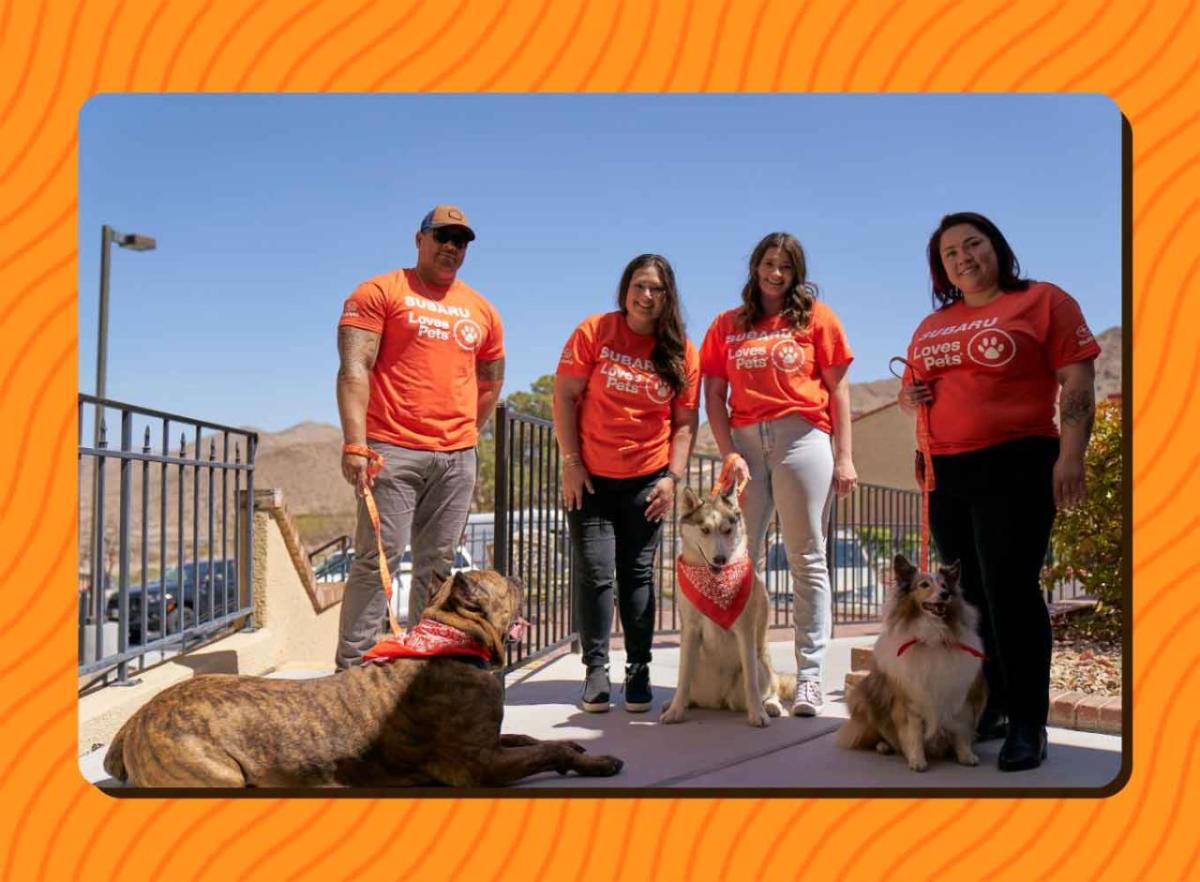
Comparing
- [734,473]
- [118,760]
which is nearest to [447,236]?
[734,473]

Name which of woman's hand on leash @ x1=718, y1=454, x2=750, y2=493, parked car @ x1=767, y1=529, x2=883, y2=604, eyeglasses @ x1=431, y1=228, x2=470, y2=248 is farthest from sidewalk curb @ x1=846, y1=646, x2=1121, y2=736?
parked car @ x1=767, y1=529, x2=883, y2=604

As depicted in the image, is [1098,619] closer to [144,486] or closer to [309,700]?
[309,700]

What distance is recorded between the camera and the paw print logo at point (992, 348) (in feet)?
10.1

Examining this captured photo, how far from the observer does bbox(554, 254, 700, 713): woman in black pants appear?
3.89m

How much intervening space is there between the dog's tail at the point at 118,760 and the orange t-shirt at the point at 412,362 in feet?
4.42

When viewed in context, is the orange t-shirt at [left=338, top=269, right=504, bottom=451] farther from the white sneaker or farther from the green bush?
the green bush

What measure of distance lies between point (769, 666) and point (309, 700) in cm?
204

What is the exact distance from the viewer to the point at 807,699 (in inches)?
154

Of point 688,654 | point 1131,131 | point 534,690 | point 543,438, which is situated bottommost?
point 534,690

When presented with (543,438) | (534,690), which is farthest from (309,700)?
(543,438)

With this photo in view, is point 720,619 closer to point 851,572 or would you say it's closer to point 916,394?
point 916,394

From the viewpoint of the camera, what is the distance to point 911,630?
3250 millimetres

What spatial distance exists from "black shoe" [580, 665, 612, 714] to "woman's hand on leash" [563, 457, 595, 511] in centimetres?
76

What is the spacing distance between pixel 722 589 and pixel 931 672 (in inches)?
36.2
